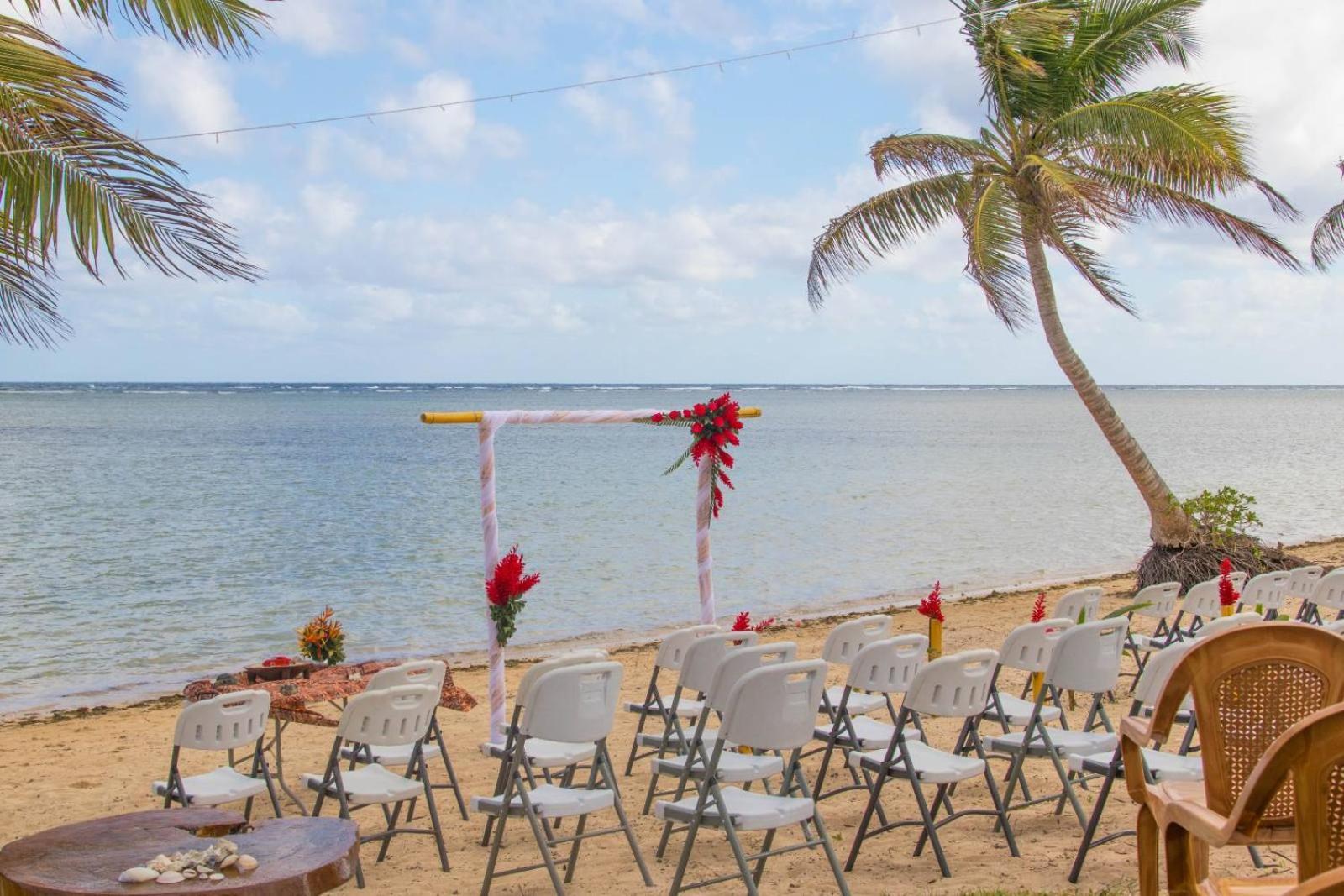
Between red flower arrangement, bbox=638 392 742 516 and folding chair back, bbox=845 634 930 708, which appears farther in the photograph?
red flower arrangement, bbox=638 392 742 516

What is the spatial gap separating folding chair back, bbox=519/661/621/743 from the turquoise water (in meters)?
7.82

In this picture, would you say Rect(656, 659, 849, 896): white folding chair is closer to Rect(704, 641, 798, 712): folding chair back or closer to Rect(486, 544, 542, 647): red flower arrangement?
Rect(704, 641, 798, 712): folding chair back

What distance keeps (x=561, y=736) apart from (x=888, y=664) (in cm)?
153

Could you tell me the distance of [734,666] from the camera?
5047mm

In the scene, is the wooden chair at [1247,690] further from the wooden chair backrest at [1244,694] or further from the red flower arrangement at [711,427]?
the red flower arrangement at [711,427]

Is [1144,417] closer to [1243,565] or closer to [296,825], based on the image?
[1243,565]

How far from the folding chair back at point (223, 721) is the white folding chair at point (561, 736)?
3.19 ft

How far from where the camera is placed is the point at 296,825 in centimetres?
385

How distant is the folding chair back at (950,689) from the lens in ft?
15.9

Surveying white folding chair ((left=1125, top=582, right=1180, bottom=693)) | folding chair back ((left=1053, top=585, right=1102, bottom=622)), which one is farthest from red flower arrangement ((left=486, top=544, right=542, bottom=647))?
white folding chair ((left=1125, top=582, right=1180, bottom=693))

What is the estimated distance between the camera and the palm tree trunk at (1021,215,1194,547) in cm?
1337

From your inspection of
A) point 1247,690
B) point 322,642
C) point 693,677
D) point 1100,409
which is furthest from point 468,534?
point 1247,690

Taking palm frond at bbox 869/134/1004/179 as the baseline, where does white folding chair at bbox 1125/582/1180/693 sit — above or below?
below

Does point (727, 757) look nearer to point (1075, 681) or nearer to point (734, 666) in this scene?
point (734, 666)
